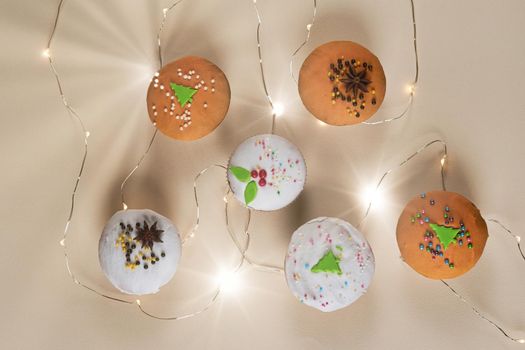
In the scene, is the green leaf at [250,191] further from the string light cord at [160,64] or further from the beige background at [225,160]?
the string light cord at [160,64]

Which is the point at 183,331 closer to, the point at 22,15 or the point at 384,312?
the point at 384,312

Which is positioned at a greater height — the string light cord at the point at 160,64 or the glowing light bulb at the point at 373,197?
the string light cord at the point at 160,64

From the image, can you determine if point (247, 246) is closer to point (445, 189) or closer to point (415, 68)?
point (445, 189)

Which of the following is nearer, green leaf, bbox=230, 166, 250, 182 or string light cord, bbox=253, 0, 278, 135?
green leaf, bbox=230, 166, 250, 182

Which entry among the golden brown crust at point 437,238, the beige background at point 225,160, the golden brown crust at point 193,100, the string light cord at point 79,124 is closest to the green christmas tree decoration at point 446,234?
the golden brown crust at point 437,238

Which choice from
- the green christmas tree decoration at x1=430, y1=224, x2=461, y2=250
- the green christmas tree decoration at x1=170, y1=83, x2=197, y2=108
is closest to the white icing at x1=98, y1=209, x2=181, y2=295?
the green christmas tree decoration at x1=170, y1=83, x2=197, y2=108

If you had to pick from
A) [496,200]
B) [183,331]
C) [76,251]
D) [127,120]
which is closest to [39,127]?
[127,120]

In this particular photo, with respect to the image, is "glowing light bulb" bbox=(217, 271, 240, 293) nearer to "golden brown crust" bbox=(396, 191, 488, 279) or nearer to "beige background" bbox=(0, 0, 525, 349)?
"beige background" bbox=(0, 0, 525, 349)

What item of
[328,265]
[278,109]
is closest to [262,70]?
[278,109]
